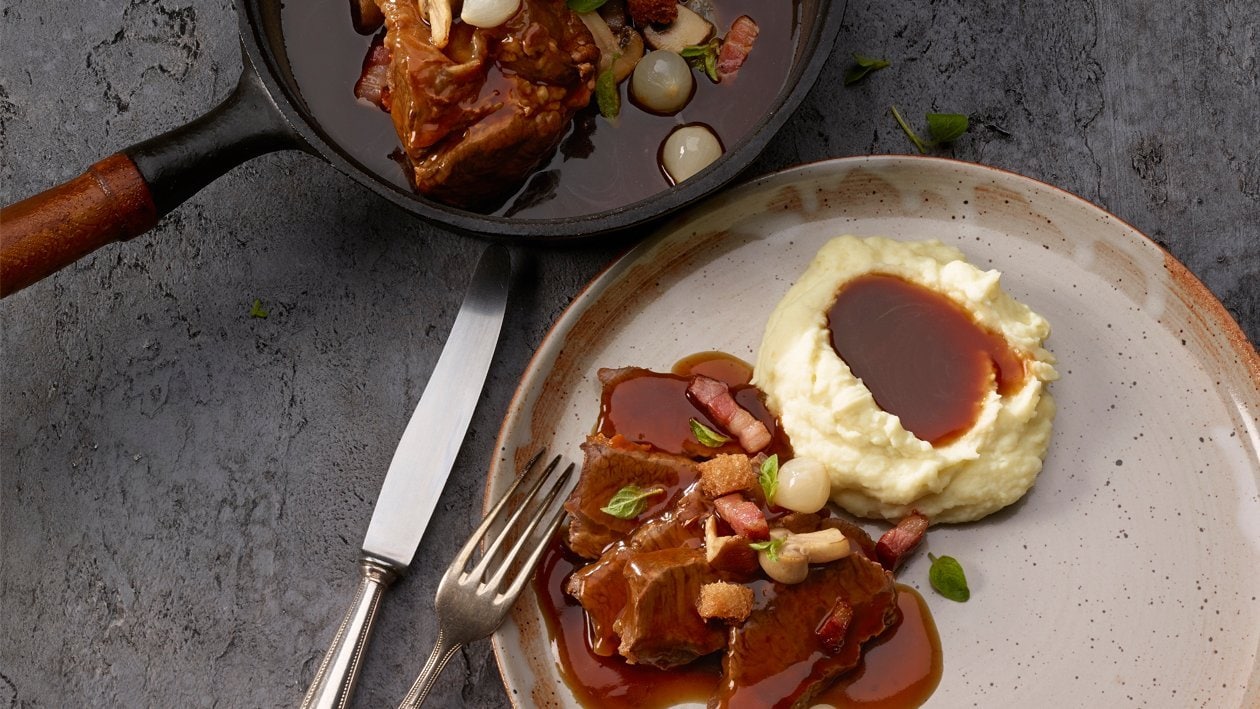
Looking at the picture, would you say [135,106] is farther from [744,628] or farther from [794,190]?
[744,628]

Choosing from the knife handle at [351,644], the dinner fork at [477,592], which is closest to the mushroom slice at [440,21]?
the dinner fork at [477,592]

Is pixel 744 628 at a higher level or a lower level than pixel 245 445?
lower

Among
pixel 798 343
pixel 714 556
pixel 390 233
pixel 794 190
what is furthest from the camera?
pixel 390 233

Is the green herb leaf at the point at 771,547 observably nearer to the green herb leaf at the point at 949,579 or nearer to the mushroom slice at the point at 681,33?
the green herb leaf at the point at 949,579

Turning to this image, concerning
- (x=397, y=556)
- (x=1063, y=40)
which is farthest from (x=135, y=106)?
(x=1063, y=40)

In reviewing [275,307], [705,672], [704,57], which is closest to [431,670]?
[705,672]
